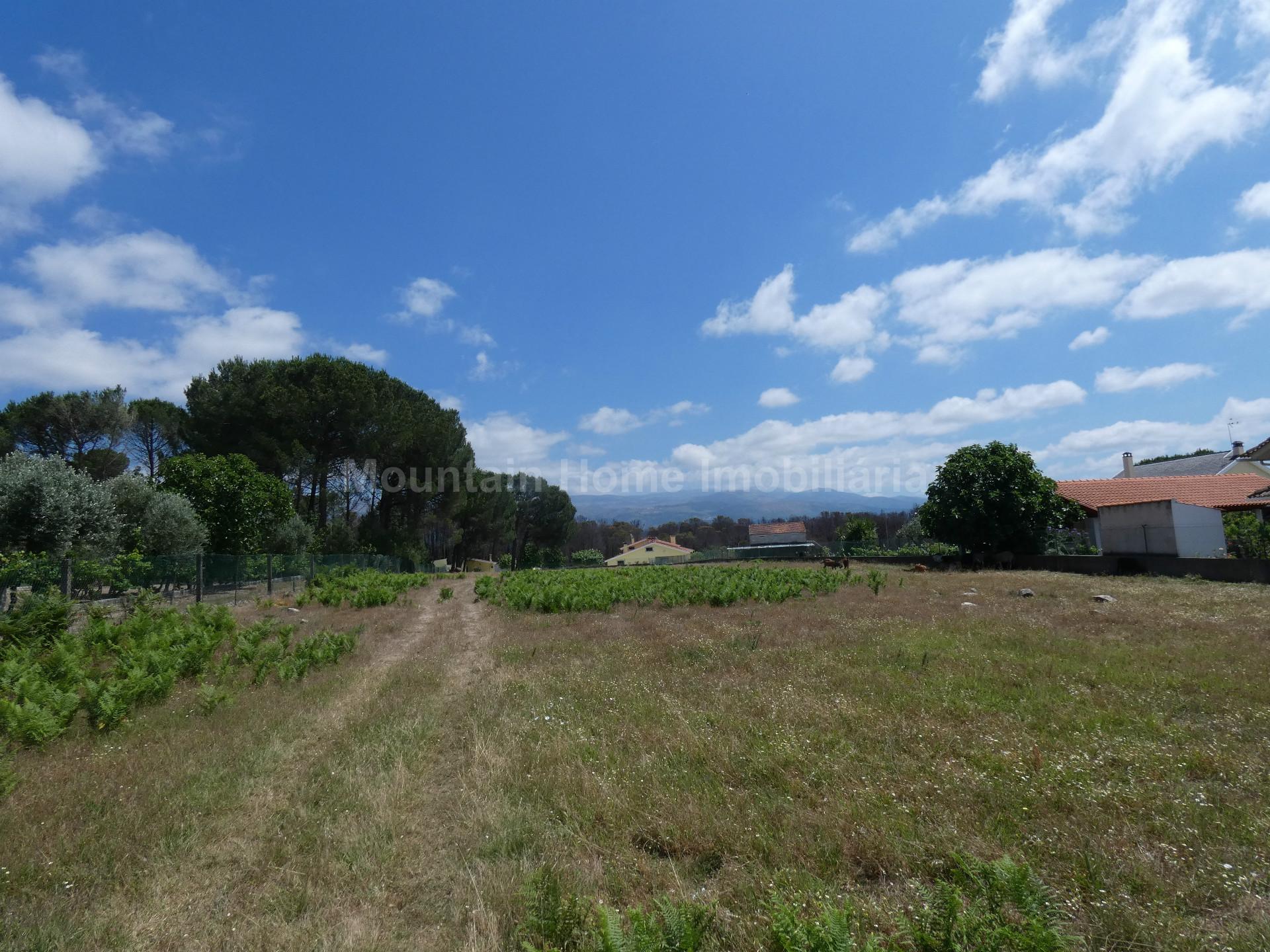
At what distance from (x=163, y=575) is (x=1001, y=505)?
3542 centimetres

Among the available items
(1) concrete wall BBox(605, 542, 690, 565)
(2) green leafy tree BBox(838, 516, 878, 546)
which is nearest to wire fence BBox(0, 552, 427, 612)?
(2) green leafy tree BBox(838, 516, 878, 546)

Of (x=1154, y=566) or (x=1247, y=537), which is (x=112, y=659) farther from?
(x=1247, y=537)

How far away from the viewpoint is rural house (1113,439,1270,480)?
38531 mm

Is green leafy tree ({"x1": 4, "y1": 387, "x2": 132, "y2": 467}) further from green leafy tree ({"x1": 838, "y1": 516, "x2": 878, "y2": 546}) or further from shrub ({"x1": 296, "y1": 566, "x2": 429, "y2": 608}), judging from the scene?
green leafy tree ({"x1": 838, "y1": 516, "x2": 878, "y2": 546})

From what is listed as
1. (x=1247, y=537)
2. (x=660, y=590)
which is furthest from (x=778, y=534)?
(x=660, y=590)

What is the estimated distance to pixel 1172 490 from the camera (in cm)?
3366

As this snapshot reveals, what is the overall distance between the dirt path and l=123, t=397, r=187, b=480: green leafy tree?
4157 centimetres

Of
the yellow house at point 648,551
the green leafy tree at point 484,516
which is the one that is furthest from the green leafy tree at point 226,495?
the yellow house at point 648,551

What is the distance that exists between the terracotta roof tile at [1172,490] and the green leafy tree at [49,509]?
41424mm

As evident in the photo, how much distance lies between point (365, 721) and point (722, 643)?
6510 millimetres

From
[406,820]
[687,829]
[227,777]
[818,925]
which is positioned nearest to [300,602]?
[227,777]

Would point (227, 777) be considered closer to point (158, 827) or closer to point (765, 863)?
point (158, 827)

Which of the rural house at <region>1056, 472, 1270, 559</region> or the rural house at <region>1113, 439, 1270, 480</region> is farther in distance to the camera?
the rural house at <region>1113, 439, 1270, 480</region>

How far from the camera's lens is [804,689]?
7.57 metres
